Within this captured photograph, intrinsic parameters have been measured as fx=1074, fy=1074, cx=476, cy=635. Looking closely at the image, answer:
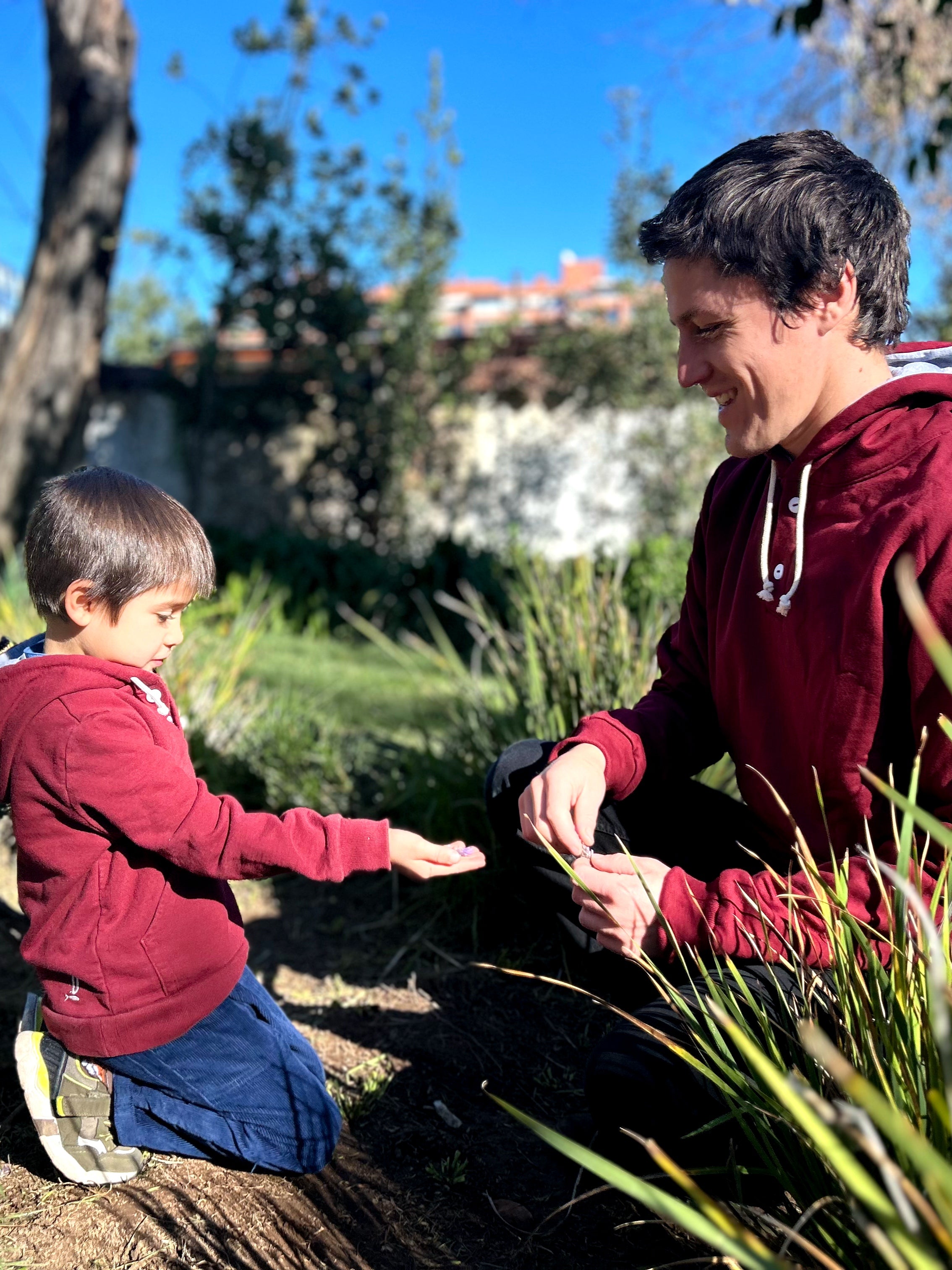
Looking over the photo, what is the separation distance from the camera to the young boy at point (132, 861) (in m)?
1.74

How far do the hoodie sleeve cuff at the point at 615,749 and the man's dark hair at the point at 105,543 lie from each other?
78 centimetres

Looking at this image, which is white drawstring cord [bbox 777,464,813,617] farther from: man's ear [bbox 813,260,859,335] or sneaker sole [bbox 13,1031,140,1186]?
sneaker sole [bbox 13,1031,140,1186]

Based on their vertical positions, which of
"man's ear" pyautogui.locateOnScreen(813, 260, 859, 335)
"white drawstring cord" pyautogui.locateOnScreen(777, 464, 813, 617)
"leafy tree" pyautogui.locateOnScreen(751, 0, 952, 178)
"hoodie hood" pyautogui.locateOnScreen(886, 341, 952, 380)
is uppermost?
"leafy tree" pyautogui.locateOnScreen(751, 0, 952, 178)

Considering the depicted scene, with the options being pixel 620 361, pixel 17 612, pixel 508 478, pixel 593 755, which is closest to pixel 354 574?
pixel 508 478

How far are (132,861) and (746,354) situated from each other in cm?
134

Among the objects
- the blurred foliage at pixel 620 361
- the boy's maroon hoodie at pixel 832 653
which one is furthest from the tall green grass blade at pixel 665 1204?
the blurred foliage at pixel 620 361

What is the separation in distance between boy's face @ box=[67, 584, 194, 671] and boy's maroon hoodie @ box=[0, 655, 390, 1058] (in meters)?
0.03

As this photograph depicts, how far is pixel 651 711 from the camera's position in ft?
7.11

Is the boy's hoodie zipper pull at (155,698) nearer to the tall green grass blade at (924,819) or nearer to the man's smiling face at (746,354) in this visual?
the man's smiling face at (746,354)

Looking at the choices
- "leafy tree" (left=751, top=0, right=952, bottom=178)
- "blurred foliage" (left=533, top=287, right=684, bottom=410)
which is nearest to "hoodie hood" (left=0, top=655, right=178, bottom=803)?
"leafy tree" (left=751, top=0, right=952, bottom=178)

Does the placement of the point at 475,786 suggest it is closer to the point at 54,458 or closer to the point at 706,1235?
the point at 706,1235

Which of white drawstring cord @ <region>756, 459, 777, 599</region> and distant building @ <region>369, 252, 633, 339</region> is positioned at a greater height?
distant building @ <region>369, 252, 633, 339</region>

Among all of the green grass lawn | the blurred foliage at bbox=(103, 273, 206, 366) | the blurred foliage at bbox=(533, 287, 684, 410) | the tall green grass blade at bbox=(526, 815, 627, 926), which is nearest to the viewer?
the tall green grass blade at bbox=(526, 815, 627, 926)

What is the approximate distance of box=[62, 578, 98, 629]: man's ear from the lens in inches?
70.6
